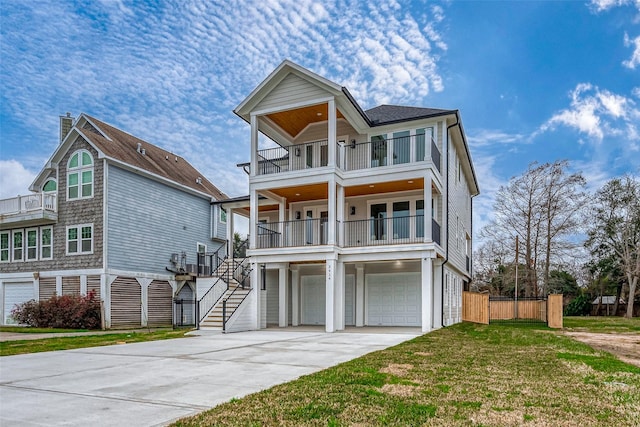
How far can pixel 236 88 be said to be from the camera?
26406 mm

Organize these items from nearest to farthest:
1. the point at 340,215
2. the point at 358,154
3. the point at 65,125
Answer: the point at 340,215, the point at 358,154, the point at 65,125

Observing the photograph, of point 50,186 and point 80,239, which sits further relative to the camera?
point 50,186

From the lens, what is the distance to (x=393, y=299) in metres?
19.0

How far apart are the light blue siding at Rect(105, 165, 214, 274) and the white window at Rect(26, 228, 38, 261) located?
516 cm

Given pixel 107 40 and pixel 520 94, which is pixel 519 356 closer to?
pixel 107 40

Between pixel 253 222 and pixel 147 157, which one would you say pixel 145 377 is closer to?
pixel 253 222

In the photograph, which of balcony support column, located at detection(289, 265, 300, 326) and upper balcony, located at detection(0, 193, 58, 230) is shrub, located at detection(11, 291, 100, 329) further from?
balcony support column, located at detection(289, 265, 300, 326)

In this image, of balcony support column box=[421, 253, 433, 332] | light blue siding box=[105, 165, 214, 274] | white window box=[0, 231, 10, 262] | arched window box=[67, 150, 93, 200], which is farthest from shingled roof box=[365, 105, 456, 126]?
white window box=[0, 231, 10, 262]

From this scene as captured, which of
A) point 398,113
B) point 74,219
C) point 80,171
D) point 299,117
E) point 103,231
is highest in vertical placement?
point 398,113

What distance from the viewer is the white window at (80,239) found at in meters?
22.2

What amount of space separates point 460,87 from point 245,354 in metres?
18.2

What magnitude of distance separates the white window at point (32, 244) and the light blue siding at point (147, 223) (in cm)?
516

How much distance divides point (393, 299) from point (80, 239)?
583 inches

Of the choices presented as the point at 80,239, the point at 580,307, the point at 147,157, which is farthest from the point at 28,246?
the point at 580,307
